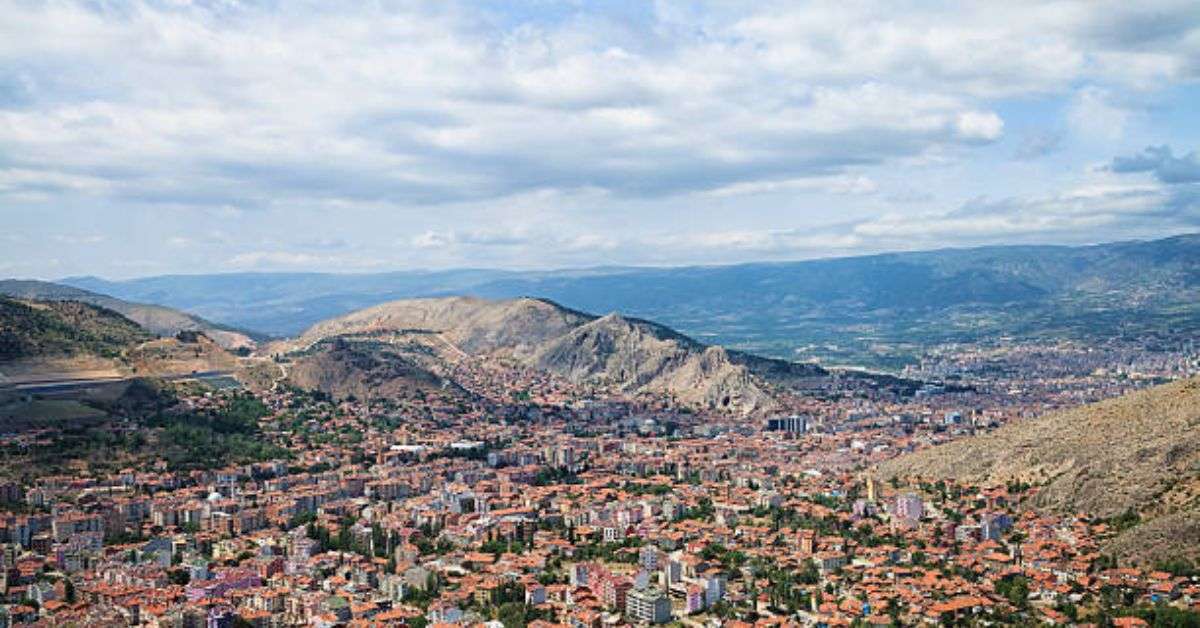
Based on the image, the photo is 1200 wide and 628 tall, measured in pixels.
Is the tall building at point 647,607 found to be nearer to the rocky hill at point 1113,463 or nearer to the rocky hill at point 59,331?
the rocky hill at point 1113,463

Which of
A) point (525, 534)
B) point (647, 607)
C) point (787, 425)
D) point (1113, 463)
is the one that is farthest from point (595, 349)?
point (647, 607)

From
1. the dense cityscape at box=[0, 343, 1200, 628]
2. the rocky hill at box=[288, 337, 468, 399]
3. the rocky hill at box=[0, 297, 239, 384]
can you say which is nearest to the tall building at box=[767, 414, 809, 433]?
the dense cityscape at box=[0, 343, 1200, 628]

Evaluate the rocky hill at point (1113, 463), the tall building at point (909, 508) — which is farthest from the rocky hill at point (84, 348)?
the tall building at point (909, 508)

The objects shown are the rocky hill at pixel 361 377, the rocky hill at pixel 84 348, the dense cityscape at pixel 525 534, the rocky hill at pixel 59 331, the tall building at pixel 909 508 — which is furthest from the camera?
the rocky hill at pixel 361 377

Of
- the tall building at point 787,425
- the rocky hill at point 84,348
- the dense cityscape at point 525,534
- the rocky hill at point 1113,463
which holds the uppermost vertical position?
the rocky hill at point 84,348

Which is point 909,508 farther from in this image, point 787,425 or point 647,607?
point 787,425

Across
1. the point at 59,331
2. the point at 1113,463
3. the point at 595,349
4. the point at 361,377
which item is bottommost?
the point at 1113,463
